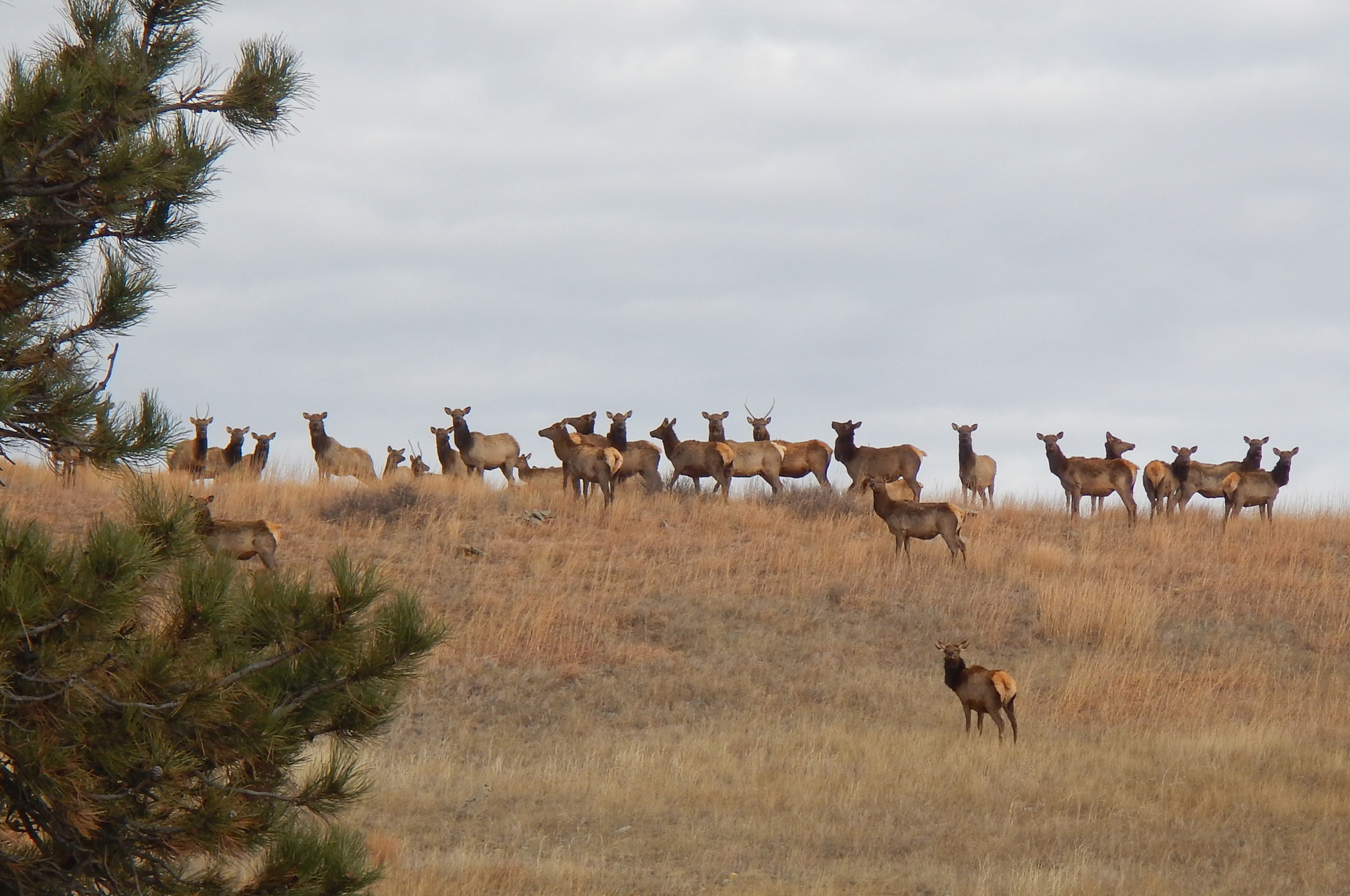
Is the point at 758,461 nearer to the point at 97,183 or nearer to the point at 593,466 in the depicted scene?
the point at 593,466

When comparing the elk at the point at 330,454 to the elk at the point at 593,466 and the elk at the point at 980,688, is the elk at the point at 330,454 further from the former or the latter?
the elk at the point at 980,688

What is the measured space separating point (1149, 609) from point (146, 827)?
15811 millimetres

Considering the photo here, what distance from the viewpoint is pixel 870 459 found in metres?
25.6

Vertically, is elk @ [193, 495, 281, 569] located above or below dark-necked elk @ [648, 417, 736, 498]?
below

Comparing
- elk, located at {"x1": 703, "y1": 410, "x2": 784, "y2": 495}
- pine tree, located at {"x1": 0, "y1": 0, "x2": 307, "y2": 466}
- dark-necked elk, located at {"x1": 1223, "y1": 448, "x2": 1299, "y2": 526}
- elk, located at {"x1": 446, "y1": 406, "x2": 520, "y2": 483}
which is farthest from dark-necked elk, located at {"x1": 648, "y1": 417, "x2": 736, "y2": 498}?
pine tree, located at {"x1": 0, "y1": 0, "x2": 307, "y2": 466}

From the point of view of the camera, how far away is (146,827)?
18.1 feet

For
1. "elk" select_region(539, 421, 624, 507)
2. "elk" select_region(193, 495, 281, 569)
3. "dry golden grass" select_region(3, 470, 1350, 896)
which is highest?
"elk" select_region(539, 421, 624, 507)

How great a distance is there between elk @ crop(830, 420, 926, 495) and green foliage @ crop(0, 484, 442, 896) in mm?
19517

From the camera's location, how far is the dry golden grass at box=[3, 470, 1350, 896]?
1030 cm

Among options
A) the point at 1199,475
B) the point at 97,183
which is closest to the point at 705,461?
the point at 1199,475

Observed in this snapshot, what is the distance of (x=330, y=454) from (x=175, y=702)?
22.6 m

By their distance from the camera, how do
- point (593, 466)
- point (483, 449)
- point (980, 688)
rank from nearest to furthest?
1. point (980, 688)
2. point (593, 466)
3. point (483, 449)

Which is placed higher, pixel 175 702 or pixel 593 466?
pixel 593 466

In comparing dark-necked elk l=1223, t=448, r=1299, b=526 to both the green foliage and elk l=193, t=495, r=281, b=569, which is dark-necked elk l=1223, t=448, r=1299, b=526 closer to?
elk l=193, t=495, r=281, b=569
